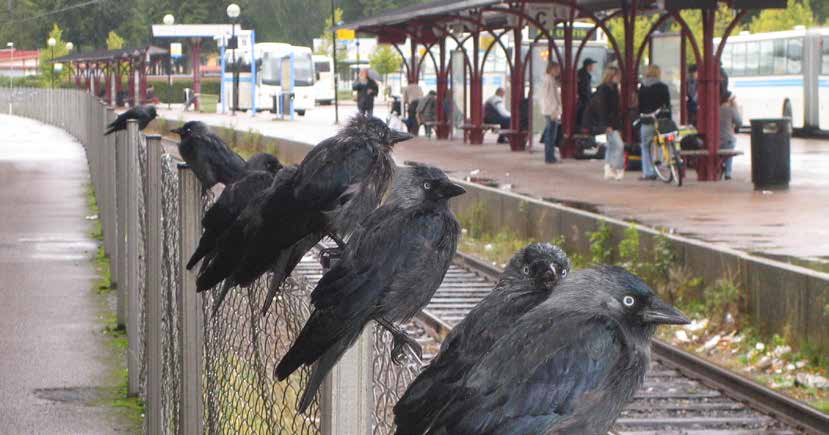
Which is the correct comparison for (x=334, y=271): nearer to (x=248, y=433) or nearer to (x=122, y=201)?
(x=248, y=433)

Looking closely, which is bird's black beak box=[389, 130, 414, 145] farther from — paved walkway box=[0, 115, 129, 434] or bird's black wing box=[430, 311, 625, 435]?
paved walkway box=[0, 115, 129, 434]

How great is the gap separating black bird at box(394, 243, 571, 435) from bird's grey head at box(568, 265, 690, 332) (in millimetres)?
280

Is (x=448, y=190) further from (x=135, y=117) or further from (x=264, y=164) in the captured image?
(x=135, y=117)

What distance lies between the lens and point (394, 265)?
368cm

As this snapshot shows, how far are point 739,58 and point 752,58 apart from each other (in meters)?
1.20

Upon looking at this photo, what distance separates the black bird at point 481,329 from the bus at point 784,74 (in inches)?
1576

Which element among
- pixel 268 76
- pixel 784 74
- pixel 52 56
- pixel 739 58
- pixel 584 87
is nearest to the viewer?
pixel 584 87

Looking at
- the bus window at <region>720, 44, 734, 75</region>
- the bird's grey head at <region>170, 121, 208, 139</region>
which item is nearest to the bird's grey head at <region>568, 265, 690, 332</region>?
the bird's grey head at <region>170, 121, 208, 139</region>

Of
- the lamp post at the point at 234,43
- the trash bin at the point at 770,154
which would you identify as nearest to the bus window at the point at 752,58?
the lamp post at the point at 234,43

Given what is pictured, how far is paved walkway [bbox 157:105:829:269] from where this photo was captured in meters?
16.4

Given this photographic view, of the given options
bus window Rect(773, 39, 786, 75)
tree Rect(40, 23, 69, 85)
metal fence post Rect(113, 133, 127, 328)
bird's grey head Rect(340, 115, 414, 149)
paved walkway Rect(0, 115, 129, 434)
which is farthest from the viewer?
tree Rect(40, 23, 69, 85)

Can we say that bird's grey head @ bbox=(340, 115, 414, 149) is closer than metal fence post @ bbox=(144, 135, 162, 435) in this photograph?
Yes

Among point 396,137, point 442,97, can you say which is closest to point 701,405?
Answer: point 396,137

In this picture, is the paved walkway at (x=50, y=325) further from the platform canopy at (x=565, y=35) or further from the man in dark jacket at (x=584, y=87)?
the man in dark jacket at (x=584, y=87)
